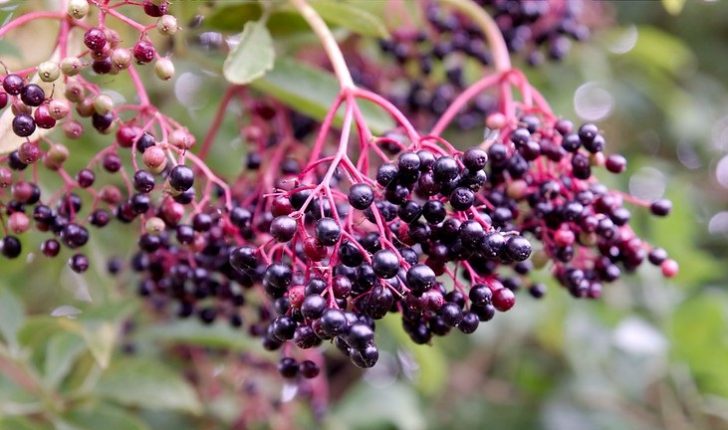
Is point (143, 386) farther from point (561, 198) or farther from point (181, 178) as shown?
point (561, 198)

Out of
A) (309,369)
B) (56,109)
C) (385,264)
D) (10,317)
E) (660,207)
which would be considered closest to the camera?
(385,264)

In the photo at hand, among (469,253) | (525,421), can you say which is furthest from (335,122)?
(525,421)

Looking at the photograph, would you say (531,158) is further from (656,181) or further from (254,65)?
(656,181)

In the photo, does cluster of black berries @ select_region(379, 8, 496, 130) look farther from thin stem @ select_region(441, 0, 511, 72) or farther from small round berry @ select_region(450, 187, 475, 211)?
small round berry @ select_region(450, 187, 475, 211)

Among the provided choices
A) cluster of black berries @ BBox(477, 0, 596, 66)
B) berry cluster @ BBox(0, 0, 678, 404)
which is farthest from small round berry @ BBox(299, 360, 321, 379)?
cluster of black berries @ BBox(477, 0, 596, 66)

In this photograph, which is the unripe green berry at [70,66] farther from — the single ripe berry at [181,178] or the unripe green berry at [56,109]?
the single ripe berry at [181,178]

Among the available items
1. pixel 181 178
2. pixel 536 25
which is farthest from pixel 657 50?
pixel 181 178
